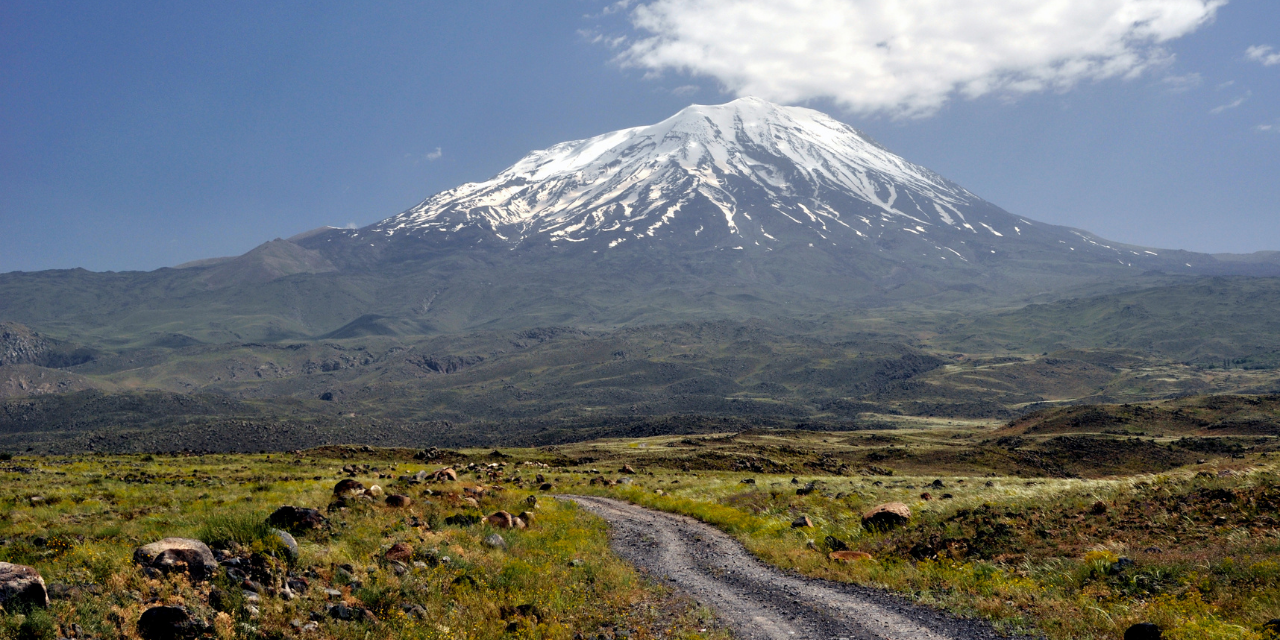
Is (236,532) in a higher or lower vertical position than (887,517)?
higher

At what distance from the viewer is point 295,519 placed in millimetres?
15695

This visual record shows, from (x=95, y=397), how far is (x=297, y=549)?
21706 centimetres

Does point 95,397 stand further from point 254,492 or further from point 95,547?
point 95,547

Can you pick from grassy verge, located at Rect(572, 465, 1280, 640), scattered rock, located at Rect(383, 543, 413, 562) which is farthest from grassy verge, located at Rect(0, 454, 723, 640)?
grassy verge, located at Rect(572, 465, 1280, 640)

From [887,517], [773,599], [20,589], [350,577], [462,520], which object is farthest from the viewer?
[887,517]

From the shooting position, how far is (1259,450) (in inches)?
2319

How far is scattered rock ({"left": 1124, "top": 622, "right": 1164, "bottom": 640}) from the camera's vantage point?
1082 cm

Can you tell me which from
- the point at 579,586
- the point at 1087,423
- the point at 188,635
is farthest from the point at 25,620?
the point at 1087,423

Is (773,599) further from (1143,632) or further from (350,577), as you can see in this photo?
(350,577)

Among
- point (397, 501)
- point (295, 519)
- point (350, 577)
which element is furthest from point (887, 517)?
point (295, 519)

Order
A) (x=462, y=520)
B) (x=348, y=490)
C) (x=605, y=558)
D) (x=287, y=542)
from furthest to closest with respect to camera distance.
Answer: (x=348, y=490) < (x=462, y=520) < (x=605, y=558) < (x=287, y=542)

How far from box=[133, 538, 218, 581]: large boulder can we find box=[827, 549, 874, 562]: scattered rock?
14.1 m

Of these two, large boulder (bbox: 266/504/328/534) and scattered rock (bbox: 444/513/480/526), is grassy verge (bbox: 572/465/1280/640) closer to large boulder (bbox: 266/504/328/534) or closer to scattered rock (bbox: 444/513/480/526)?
scattered rock (bbox: 444/513/480/526)

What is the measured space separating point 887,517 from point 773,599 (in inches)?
335
